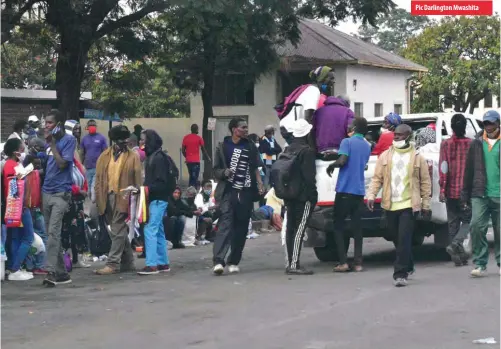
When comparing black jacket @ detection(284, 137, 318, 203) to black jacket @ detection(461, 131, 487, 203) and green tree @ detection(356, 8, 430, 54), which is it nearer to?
black jacket @ detection(461, 131, 487, 203)

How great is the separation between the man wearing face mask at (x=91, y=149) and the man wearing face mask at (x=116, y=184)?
239 inches

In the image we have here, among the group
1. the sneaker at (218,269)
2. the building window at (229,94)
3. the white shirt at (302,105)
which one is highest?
the building window at (229,94)

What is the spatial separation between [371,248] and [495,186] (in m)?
4.40

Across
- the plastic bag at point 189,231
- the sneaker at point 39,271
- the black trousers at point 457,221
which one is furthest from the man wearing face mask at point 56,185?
the plastic bag at point 189,231

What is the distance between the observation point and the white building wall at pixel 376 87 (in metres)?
42.8

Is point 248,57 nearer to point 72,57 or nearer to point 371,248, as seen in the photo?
point 72,57

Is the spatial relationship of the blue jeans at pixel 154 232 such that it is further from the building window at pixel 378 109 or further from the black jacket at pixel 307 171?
the building window at pixel 378 109

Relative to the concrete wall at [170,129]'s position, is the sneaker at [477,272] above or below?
below

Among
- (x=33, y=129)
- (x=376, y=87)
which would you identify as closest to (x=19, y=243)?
(x=33, y=129)

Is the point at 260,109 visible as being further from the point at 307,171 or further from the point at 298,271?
the point at 298,271

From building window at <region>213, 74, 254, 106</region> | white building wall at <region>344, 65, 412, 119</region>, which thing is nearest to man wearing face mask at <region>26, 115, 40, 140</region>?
building window at <region>213, 74, 254, 106</region>

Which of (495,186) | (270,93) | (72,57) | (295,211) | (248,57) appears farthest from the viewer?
(270,93)

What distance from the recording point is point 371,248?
15.6 m

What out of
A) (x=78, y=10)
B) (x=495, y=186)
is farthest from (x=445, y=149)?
(x=78, y=10)
